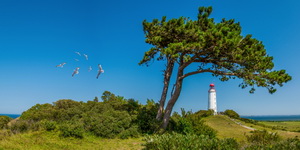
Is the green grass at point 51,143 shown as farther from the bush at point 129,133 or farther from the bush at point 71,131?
the bush at point 129,133

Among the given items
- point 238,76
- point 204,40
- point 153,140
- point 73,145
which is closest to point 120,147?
point 73,145

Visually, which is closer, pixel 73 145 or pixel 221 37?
pixel 73 145

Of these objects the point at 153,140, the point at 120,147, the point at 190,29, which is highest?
the point at 190,29

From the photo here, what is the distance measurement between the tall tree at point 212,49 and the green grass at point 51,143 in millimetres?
4422

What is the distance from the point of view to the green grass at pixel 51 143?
7089mm

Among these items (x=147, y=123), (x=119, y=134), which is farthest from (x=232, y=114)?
(x=119, y=134)

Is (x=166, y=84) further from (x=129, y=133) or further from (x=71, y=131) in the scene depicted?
(x=71, y=131)

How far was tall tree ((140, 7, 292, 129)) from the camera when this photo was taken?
977 centimetres

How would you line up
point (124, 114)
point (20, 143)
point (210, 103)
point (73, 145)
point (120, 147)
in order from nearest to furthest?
point (20, 143) → point (73, 145) → point (120, 147) → point (124, 114) → point (210, 103)

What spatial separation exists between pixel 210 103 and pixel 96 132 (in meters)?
32.0

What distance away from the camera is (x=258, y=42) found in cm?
1116

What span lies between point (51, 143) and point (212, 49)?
9.05 meters

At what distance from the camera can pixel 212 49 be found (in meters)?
10.7

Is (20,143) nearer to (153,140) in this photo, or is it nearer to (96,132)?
(96,132)
